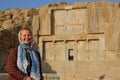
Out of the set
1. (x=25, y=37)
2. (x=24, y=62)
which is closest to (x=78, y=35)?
(x=25, y=37)

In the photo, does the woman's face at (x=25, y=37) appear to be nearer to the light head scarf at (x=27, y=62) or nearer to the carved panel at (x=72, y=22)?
the light head scarf at (x=27, y=62)

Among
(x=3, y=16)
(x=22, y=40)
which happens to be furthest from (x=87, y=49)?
(x=22, y=40)

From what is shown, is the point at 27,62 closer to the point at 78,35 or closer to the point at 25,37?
the point at 25,37

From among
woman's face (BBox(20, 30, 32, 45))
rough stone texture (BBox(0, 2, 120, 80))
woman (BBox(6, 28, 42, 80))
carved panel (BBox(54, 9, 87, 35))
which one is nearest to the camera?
woman (BBox(6, 28, 42, 80))

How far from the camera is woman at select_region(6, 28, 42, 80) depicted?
3213 mm

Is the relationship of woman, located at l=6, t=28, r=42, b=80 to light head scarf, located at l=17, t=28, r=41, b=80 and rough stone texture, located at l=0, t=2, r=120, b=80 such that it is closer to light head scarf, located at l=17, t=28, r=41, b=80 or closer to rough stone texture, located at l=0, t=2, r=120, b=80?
light head scarf, located at l=17, t=28, r=41, b=80

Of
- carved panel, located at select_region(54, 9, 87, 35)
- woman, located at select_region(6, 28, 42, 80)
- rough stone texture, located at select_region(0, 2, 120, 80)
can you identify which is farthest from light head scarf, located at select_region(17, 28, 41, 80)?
carved panel, located at select_region(54, 9, 87, 35)

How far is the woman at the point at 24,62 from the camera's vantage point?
3.21 metres

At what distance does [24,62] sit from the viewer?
327 cm

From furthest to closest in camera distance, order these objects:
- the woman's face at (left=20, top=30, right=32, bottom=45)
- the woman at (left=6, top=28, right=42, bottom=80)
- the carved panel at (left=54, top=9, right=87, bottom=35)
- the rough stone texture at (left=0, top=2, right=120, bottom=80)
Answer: the carved panel at (left=54, top=9, right=87, bottom=35) < the rough stone texture at (left=0, top=2, right=120, bottom=80) < the woman's face at (left=20, top=30, right=32, bottom=45) < the woman at (left=6, top=28, right=42, bottom=80)

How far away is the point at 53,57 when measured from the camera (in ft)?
78.4

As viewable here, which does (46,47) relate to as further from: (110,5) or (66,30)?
(110,5)

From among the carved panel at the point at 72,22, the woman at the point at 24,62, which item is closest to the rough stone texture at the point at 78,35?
the carved panel at the point at 72,22

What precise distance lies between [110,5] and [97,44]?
3.06m
